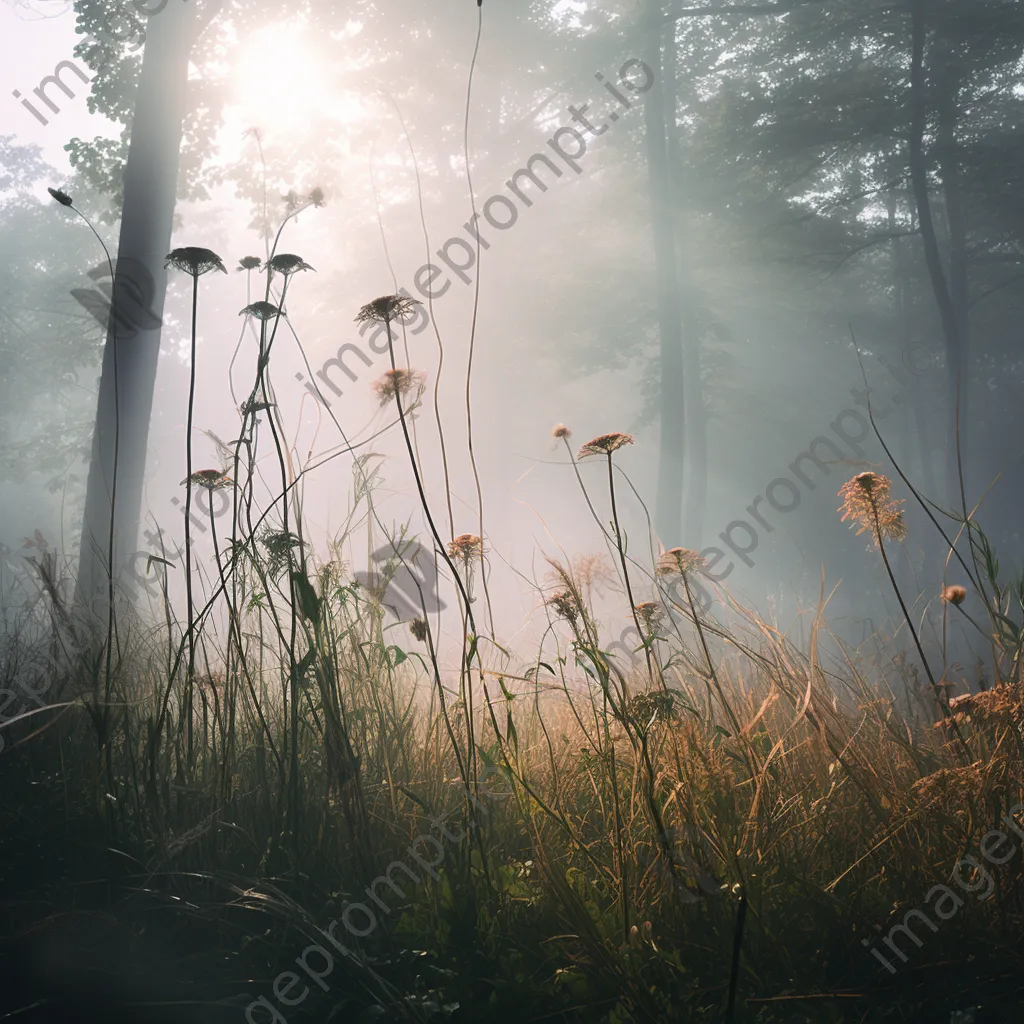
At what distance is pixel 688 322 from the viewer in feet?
55.7

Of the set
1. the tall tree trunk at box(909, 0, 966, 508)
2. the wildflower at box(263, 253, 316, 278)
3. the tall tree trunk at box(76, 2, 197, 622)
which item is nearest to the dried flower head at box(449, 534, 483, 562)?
the wildflower at box(263, 253, 316, 278)

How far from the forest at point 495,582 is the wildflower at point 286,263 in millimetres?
15

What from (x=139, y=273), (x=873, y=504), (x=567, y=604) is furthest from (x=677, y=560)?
(x=139, y=273)

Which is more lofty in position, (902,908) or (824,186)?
(824,186)

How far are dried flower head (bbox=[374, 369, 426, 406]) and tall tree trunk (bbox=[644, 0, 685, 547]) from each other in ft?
36.5

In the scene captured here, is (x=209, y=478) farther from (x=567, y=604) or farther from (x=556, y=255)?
(x=556, y=255)

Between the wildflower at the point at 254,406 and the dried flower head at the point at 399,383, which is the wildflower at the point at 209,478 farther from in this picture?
the dried flower head at the point at 399,383

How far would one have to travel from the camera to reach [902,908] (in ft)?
4.63

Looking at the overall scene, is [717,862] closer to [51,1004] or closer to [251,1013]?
[251,1013]

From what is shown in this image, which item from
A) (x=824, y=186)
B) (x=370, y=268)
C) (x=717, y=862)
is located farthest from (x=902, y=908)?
(x=824, y=186)

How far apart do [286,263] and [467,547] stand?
2.94 feet

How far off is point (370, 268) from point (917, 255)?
581 inches

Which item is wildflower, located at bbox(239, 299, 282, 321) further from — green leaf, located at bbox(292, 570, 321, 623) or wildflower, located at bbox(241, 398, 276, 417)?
green leaf, located at bbox(292, 570, 321, 623)

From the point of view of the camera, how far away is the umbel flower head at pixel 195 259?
1817 mm
